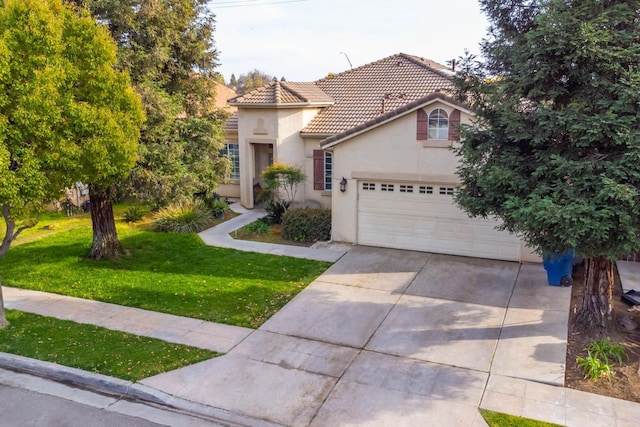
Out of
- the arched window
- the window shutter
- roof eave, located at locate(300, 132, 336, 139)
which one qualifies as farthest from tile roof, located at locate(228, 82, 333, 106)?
the arched window

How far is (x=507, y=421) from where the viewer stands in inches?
264

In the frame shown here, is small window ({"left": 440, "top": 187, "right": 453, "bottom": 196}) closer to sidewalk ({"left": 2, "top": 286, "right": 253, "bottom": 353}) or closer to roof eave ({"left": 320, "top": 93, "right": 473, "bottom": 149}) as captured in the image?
roof eave ({"left": 320, "top": 93, "right": 473, "bottom": 149})

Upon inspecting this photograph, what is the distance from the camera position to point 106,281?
12148 mm

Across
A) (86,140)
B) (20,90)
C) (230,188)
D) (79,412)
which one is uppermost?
(20,90)

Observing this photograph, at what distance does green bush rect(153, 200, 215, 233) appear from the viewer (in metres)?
16.7

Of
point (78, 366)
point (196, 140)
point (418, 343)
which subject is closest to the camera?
point (78, 366)

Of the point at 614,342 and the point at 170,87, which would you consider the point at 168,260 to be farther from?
the point at 614,342

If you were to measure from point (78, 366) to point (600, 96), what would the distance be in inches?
362

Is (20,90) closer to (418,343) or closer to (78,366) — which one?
(78,366)

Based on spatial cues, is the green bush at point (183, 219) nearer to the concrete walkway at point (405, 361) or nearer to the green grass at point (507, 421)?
the concrete walkway at point (405, 361)

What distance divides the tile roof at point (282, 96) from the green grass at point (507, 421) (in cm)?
1361

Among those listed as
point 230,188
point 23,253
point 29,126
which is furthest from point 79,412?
point 230,188

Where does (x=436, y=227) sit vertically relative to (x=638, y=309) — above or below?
above

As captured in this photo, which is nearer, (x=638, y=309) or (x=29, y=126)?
(x=29, y=126)
